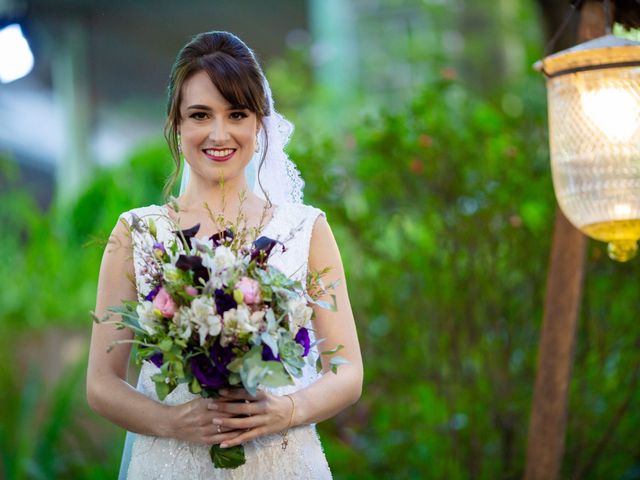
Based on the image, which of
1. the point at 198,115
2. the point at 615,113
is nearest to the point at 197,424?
the point at 198,115

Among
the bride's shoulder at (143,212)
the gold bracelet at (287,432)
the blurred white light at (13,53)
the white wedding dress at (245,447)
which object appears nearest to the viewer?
the gold bracelet at (287,432)

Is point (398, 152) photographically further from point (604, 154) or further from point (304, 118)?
point (604, 154)

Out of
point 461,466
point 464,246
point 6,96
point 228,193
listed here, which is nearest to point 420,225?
point 464,246

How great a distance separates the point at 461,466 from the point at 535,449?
148cm

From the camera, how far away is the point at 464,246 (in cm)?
591

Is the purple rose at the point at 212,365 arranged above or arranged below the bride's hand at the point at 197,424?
above

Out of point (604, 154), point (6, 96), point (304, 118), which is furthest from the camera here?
point (6, 96)

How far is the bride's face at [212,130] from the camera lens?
2844 mm

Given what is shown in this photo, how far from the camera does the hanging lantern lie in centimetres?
342

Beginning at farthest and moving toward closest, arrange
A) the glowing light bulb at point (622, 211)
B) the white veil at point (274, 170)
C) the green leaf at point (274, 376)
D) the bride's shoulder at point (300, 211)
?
the glowing light bulb at point (622, 211), the white veil at point (274, 170), the bride's shoulder at point (300, 211), the green leaf at point (274, 376)

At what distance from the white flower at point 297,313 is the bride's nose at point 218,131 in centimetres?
57

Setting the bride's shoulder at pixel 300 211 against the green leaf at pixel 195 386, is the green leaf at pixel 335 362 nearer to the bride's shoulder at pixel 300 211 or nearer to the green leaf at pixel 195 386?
the green leaf at pixel 195 386

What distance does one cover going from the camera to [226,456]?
8.55 ft

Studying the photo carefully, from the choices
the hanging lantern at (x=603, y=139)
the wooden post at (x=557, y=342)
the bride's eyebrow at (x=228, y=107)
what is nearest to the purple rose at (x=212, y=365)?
the bride's eyebrow at (x=228, y=107)
